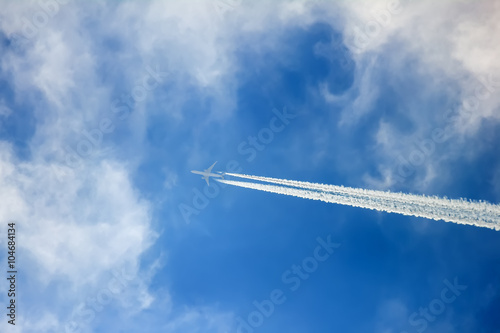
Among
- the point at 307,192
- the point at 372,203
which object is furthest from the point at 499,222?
the point at 307,192

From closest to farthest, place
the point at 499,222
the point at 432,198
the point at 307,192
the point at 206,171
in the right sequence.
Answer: the point at 499,222, the point at 432,198, the point at 307,192, the point at 206,171

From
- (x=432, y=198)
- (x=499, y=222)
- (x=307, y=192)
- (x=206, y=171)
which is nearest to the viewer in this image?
(x=499, y=222)

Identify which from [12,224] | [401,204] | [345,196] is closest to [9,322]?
[12,224]

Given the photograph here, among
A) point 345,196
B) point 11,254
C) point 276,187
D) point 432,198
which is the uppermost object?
point 276,187

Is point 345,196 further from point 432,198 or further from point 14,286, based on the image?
point 14,286

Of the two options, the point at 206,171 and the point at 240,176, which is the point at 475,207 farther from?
the point at 206,171

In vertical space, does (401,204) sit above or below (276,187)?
below

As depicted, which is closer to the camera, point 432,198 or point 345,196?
point 432,198
